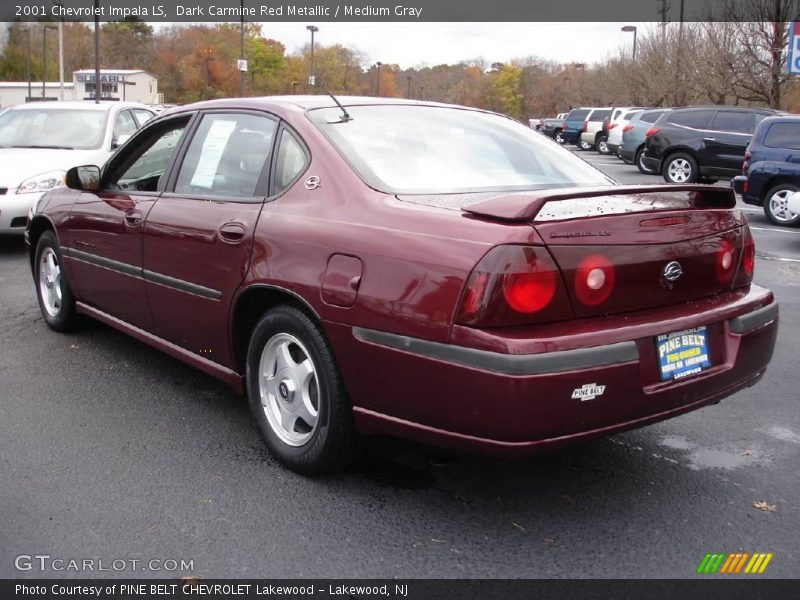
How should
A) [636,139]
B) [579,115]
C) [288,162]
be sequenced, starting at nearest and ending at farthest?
[288,162], [636,139], [579,115]

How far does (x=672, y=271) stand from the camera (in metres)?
3.02

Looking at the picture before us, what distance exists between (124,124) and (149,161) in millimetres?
6261

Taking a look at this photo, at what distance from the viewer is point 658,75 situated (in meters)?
40.5

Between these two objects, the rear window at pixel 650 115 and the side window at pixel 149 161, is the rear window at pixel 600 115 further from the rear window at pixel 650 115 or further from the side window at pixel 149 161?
the side window at pixel 149 161

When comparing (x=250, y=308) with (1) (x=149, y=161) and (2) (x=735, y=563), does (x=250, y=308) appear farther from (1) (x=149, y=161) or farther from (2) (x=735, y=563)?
→ (2) (x=735, y=563)

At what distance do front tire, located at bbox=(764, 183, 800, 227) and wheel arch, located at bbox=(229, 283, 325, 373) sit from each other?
33.8ft

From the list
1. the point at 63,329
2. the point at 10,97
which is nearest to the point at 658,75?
the point at 63,329

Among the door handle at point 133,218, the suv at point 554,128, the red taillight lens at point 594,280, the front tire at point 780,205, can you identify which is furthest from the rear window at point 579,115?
the red taillight lens at point 594,280

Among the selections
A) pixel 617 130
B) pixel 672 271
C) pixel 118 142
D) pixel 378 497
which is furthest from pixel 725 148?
pixel 378 497

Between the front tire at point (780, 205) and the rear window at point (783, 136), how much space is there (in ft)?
1.88

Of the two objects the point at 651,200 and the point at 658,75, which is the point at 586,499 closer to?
the point at 651,200

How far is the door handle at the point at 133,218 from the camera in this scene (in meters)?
4.29
